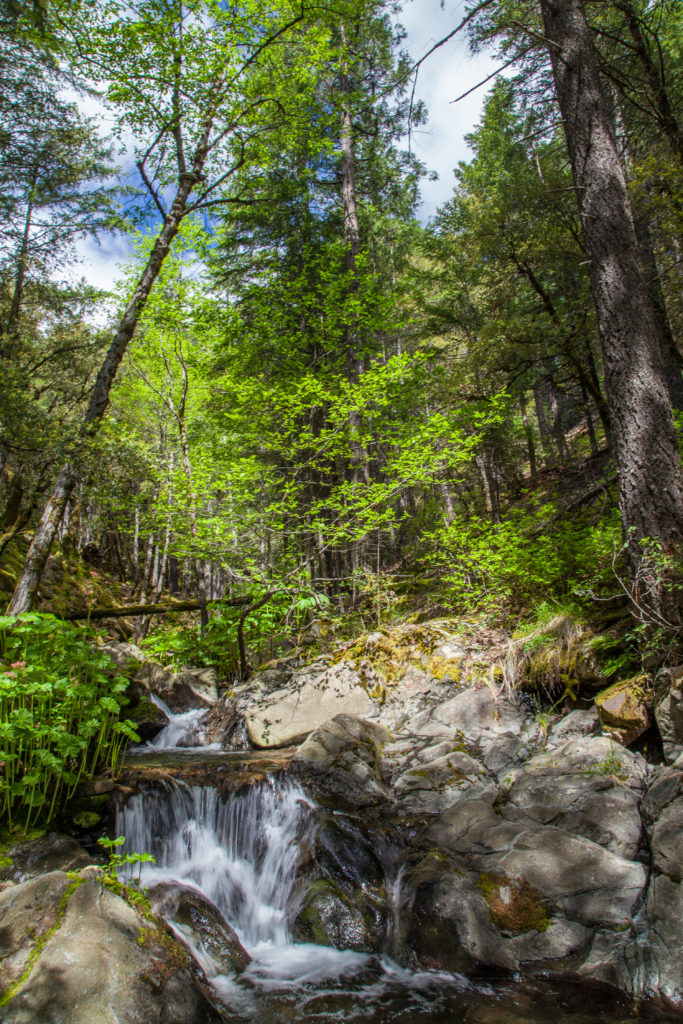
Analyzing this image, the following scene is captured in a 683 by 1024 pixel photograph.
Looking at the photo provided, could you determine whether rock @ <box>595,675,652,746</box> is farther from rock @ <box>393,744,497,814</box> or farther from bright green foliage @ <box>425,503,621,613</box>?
bright green foliage @ <box>425,503,621,613</box>

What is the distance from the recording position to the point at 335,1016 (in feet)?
9.98

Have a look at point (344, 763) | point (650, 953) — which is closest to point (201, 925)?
point (344, 763)

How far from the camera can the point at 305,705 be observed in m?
7.19

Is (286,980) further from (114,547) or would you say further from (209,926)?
(114,547)

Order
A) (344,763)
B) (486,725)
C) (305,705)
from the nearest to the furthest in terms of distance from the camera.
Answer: (344,763) → (486,725) → (305,705)

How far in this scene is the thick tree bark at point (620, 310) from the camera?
4758 mm

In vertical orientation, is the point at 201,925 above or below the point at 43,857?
below

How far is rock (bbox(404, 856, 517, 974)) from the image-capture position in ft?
10.7

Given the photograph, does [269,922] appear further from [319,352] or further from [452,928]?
[319,352]

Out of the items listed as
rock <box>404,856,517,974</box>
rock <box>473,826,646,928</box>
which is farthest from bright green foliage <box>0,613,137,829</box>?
rock <box>473,826,646,928</box>

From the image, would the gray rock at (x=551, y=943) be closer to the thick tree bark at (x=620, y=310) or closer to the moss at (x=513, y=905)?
the moss at (x=513, y=905)

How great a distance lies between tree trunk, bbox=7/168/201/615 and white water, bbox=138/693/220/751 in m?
2.72

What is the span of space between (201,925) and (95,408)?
6556 millimetres

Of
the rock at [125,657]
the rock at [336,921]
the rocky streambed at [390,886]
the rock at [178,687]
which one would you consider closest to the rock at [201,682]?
the rock at [178,687]
